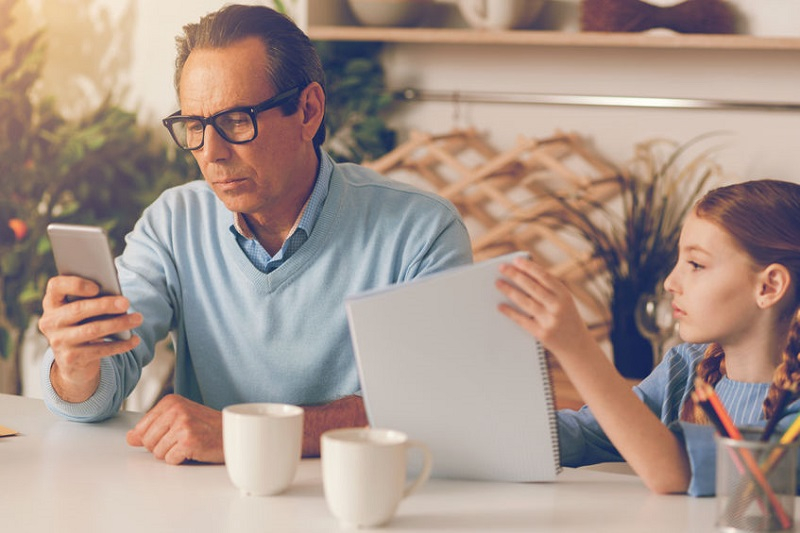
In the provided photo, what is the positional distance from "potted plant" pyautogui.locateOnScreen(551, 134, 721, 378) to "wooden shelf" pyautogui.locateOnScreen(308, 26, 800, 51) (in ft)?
0.84

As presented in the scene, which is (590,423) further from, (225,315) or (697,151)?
(697,151)

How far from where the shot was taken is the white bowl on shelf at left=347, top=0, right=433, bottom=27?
2.71 m

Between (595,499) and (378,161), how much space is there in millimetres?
1707

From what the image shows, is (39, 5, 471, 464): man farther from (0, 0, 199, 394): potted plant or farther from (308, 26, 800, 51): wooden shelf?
(0, 0, 199, 394): potted plant

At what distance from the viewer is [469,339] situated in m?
1.20

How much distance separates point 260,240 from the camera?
1743mm

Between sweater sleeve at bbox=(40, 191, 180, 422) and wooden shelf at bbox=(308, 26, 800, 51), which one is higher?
wooden shelf at bbox=(308, 26, 800, 51)

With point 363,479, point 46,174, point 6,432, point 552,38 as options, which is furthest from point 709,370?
point 46,174

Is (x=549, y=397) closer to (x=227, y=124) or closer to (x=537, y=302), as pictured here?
(x=537, y=302)

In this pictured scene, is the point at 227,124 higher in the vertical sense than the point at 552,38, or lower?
lower

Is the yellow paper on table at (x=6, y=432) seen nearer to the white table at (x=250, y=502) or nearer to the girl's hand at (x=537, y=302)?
the white table at (x=250, y=502)

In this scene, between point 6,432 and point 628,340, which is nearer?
point 6,432

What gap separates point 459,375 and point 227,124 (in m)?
0.57

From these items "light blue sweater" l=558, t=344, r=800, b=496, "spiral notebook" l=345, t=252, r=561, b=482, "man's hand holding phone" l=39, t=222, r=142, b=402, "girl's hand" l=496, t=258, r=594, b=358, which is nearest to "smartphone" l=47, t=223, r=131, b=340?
"man's hand holding phone" l=39, t=222, r=142, b=402
